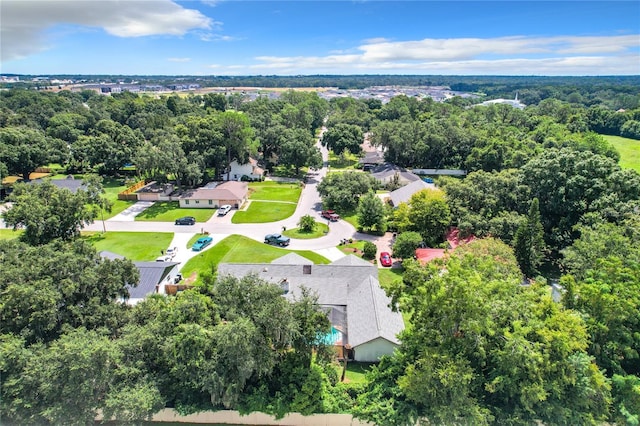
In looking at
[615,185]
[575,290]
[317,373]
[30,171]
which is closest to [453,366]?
[317,373]

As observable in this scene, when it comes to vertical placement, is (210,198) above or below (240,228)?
above

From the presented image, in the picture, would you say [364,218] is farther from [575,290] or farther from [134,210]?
[134,210]

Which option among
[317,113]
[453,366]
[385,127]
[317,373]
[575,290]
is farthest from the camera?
[317,113]

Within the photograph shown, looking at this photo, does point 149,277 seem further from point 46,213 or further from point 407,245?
point 407,245

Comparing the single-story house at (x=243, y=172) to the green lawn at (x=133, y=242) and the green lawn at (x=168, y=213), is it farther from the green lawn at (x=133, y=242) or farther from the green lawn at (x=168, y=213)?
the green lawn at (x=133, y=242)

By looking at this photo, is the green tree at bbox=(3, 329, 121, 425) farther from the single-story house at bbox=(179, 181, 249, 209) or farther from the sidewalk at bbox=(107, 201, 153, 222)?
the single-story house at bbox=(179, 181, 249, 209)

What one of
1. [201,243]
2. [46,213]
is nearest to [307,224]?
[201,243]

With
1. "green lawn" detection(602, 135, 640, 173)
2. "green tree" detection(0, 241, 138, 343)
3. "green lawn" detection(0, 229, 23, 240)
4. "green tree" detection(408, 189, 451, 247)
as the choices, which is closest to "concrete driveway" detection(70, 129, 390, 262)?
"green tree" detection(408, 189, 451, 247)

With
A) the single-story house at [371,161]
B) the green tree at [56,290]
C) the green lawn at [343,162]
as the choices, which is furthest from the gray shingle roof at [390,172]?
the green tree at [56,290]
